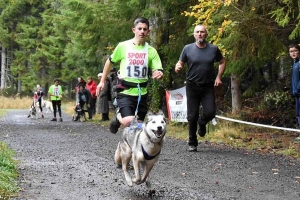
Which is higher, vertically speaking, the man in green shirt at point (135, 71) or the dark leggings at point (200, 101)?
the man in green shirt at point (135, 71)

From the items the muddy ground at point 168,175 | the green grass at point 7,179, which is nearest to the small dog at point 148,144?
the muddy ground at point 168,175

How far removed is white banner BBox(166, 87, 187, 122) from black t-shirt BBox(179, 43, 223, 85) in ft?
17.3

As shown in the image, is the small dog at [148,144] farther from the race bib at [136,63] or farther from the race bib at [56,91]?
the race bib at [56,91]

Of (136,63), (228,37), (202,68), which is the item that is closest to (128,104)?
(136,63)

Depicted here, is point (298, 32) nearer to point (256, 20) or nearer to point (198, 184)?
point (256, 20)

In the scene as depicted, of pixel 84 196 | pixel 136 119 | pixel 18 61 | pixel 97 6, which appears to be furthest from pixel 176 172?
pixel 18 61

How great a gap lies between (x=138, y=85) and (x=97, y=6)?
11666mm

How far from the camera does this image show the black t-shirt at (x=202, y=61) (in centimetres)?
926

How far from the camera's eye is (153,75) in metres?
6.52

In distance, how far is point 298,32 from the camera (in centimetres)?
901

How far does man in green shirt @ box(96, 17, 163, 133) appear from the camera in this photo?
654 cm

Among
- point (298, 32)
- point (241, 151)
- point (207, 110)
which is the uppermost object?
point (298, 32)

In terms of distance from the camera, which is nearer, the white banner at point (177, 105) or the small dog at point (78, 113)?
the white banner at point (177, 105)

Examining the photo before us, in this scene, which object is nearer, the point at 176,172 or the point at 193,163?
the point at 176,172
